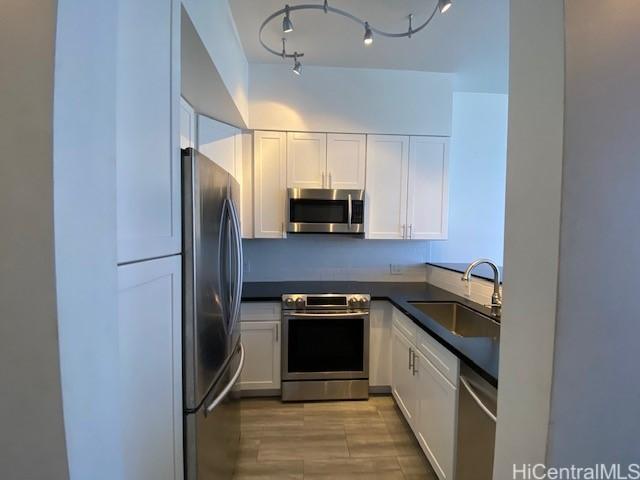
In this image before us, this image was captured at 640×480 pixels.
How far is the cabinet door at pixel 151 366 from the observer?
0.78 m

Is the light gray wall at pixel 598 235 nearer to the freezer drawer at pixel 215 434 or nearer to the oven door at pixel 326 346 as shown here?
the freezer drawer at pixel 215 434

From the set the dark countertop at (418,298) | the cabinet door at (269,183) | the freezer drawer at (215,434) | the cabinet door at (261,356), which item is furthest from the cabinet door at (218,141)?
the freezer drawer at (215,434)

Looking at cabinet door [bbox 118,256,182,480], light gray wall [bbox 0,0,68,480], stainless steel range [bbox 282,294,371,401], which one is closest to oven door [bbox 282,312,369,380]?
stainless steel range [bbox 282,294,371,401]

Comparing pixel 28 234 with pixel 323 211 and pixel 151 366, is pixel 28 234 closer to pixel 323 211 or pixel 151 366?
pixel 151 366

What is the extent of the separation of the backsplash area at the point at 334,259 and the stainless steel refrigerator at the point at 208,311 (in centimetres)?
138

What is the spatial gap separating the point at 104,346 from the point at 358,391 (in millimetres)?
A: 2395

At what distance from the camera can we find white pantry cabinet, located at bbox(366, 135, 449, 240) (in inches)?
108

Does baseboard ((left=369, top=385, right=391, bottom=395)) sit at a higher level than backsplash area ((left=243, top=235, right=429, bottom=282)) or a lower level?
lower

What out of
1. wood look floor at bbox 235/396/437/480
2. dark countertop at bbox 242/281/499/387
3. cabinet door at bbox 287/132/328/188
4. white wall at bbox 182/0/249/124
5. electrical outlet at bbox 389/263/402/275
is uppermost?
white wall at bbox 182/0/249/124

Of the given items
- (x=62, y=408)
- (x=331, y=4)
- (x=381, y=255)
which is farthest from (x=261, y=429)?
(x=331, y=4)

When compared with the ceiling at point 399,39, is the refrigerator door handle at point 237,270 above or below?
below

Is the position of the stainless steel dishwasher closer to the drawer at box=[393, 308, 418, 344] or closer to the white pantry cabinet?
the drawer at box=[393, 308, 418, 344]

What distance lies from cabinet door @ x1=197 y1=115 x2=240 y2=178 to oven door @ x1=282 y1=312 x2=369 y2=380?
1417 mm

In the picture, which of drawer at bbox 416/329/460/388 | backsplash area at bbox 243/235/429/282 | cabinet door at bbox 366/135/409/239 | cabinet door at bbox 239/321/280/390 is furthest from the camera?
backsplash area at bbox 243/235/429/282
